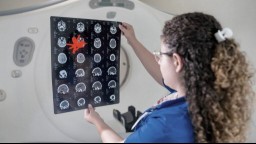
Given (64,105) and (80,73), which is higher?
(80,73)

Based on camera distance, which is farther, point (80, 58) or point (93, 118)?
point (80, 58)

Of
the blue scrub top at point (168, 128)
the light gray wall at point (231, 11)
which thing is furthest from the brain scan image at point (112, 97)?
the light gray wall at point (231, 11)

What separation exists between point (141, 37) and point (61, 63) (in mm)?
481

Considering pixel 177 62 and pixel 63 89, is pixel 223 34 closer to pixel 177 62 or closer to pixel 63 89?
pixel 177 62

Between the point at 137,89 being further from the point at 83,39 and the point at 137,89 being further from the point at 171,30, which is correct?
the point at 171,30

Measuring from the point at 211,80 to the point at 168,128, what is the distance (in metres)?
0.20

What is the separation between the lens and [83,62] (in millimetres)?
1249

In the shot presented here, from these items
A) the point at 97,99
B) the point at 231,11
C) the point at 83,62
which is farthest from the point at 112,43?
the point at 231,11

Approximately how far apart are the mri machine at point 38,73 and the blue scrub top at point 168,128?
1.57ft

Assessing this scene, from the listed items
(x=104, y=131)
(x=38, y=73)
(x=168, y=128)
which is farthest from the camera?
(x=38, y=73)

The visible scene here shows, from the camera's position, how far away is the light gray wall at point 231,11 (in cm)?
168

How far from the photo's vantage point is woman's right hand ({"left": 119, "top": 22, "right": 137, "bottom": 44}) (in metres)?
1.31

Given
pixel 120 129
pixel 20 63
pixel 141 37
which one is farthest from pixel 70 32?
pixel 120 129

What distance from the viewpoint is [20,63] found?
1.08 meters
